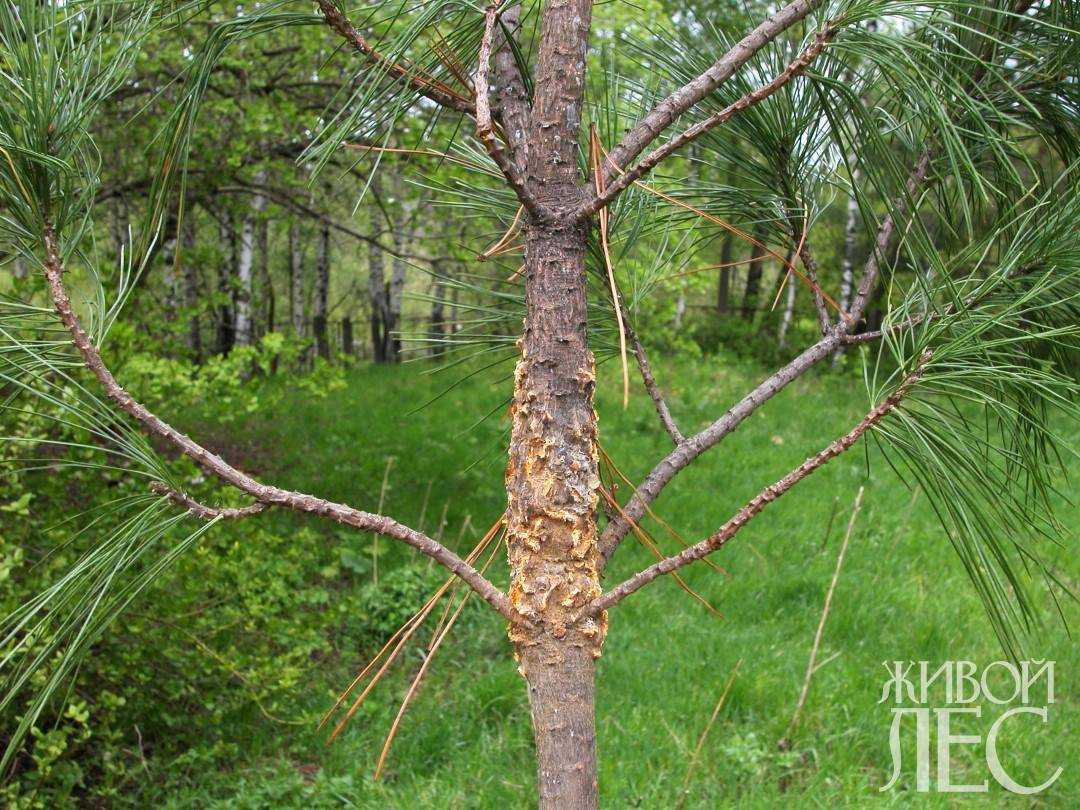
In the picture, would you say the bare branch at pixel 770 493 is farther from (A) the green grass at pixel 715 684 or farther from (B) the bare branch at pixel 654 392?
(A) the green grass at pixel 715 684

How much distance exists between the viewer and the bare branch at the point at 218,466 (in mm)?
1139

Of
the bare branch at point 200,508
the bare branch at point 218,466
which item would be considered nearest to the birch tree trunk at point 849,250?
the bare branch at point 218,466

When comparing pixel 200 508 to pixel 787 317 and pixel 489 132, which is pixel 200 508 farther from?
pixel 787 317

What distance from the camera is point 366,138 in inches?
54.7

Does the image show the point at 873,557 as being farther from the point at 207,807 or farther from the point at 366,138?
the point at 366,138

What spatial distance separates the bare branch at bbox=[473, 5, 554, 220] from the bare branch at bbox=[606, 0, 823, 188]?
124 mm

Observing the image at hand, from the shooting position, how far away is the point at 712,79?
3.83 ft

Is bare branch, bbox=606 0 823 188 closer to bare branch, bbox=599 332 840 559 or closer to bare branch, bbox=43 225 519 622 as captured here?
bare branch, bbox=599 332 840 559

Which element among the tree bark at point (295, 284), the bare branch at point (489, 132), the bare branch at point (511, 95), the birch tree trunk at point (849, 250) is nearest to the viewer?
the bare branch at point (489, 132)

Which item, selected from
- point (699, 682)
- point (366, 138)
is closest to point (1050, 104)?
point (366, 138)

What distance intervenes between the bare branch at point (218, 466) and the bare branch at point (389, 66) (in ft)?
1.52

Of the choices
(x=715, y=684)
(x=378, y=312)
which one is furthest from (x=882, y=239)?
(x=378, y=312)

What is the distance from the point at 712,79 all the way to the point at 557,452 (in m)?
0.52

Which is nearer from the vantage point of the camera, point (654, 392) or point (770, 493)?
point (770, 493)
